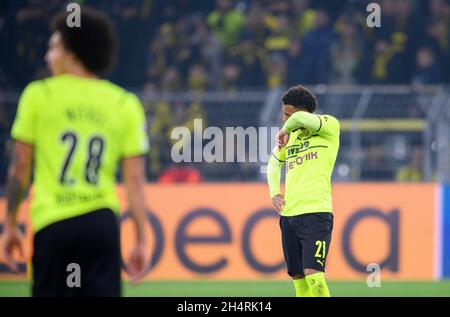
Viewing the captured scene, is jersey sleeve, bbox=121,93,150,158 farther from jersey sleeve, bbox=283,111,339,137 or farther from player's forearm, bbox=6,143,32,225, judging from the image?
jersey sleeve, bbox=283,111,339,137

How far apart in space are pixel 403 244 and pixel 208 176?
301 cm

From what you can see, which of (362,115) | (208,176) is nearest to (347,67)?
(362,115)

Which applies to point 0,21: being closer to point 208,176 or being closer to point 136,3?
point 136,3

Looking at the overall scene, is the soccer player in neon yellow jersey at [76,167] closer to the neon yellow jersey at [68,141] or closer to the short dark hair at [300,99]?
the neon yellow jersey at [68,141]

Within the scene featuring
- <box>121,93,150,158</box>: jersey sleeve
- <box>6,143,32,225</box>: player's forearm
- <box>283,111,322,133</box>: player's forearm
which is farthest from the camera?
<box>283,111,322,133</box>: player's forearm

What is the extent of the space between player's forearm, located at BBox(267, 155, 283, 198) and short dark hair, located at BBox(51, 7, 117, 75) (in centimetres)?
377

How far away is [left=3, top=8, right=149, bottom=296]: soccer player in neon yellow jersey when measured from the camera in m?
4.77

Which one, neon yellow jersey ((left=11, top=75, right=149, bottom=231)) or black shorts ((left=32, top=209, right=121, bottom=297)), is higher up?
neon yellow jersey ((left=11, top=75, right=149, bottom=231))

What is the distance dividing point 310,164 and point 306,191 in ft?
0.77

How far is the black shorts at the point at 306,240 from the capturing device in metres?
7.96

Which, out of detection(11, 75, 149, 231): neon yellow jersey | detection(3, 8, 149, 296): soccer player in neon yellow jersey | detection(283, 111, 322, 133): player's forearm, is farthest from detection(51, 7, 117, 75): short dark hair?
detection(283, 111, 322, 133): player's forearm

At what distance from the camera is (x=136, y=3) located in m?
17.4

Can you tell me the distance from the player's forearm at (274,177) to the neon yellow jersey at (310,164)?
0.69 feet

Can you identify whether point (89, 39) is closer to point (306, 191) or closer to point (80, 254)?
point (80, 254)
